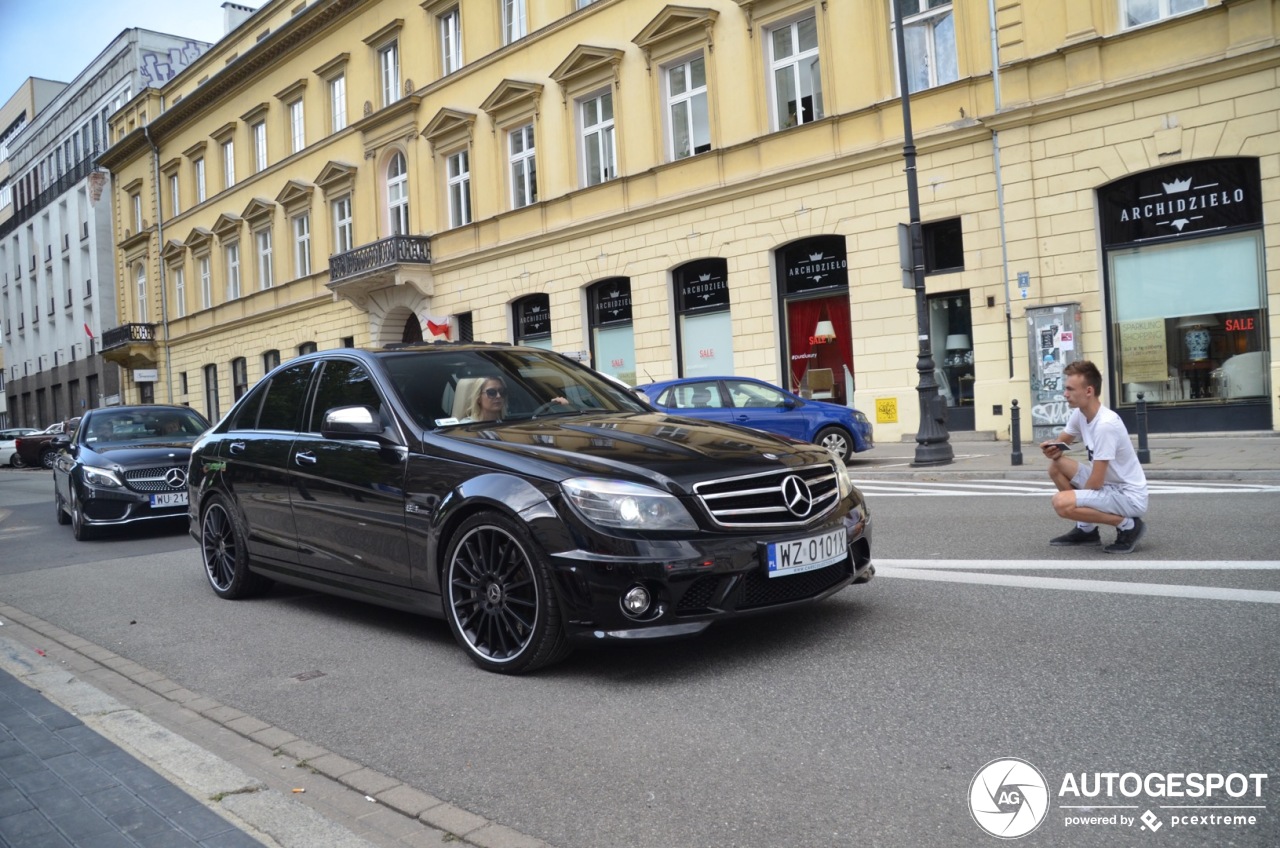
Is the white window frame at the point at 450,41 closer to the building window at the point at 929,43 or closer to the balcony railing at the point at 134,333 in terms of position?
the building window at the point at 929,43

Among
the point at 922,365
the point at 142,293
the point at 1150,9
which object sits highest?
the point at 142,293

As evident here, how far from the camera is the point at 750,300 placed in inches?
861

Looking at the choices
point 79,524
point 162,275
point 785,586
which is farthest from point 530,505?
point 162,275

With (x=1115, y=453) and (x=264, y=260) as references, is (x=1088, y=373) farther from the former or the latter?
(x=264, y=260)

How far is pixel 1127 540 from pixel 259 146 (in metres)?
38.5

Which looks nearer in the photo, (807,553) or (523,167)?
(807,553)

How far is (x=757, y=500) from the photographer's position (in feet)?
15.1

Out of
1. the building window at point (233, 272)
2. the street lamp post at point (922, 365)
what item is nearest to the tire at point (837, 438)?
the street lamp post at point (922, 365)

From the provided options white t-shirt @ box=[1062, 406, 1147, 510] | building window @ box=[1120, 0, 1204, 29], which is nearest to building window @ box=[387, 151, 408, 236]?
building window @ box=[1120, 0, 1204, 29]

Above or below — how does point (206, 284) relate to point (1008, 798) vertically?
above

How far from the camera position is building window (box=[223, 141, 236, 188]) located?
41.2m

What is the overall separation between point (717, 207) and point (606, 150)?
4.17m

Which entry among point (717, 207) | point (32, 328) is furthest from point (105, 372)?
point (717, 207)

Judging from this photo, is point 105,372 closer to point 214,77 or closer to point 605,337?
point 214,77
